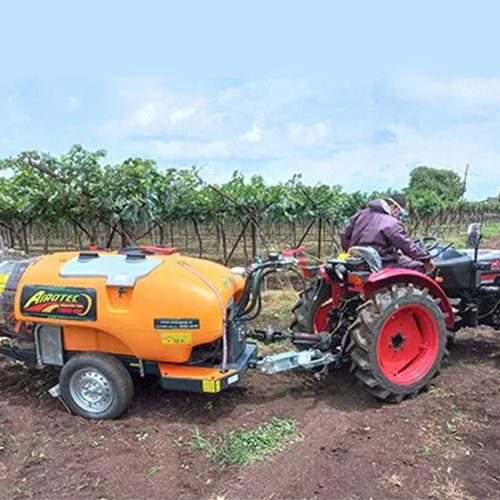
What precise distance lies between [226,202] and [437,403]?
1037 centimetres

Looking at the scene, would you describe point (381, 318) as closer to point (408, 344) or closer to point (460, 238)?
point (408, 344)

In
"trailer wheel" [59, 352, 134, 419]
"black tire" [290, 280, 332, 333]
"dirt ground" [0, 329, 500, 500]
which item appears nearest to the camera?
"dirt ground" [0, 329, 500, 500]

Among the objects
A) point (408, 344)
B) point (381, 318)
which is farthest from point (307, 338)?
point (408, 344)

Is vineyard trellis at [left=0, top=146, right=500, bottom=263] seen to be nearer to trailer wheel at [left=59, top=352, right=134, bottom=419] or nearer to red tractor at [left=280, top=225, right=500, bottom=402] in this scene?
trailer wheel at [left=59, top=352, right=134, bottom=419]

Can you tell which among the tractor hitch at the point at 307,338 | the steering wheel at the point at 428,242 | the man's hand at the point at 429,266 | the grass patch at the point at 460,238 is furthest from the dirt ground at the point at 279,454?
the grass patch at the point at 460,238

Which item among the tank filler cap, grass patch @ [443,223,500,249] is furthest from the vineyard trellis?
grass patch @ [443,223,500,249]

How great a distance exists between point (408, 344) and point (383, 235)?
975mm

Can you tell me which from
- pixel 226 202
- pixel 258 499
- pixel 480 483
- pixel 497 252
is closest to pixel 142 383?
pixel 258 499

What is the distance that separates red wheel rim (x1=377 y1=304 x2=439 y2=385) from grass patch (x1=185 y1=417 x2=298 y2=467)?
41.1 inches

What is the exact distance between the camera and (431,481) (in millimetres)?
2967

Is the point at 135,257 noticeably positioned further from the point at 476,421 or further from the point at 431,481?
the point at 476,421

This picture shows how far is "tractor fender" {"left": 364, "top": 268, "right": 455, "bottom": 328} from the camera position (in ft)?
13.7

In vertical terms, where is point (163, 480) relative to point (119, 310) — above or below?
below

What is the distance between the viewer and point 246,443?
3.49 m
